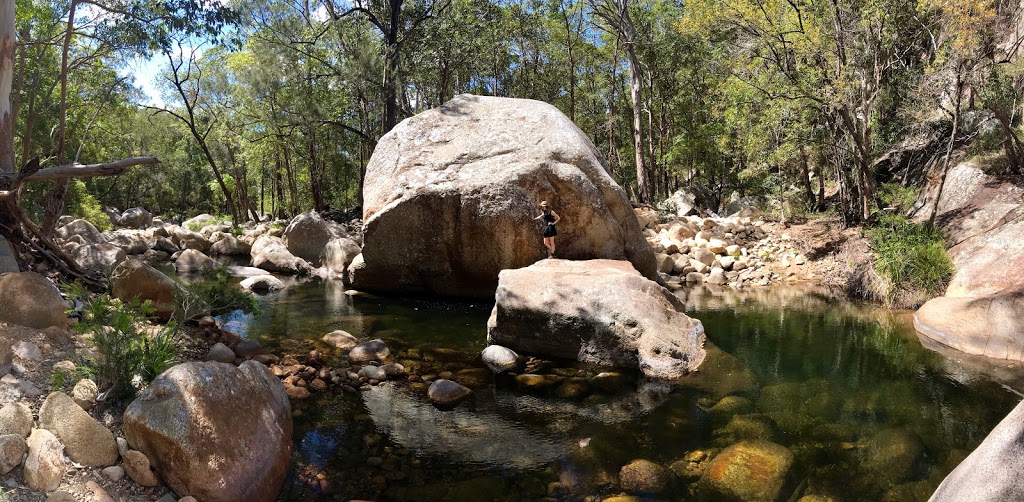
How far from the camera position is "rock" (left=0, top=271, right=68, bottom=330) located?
5348 millimetres

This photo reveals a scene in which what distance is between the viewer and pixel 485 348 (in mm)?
8953

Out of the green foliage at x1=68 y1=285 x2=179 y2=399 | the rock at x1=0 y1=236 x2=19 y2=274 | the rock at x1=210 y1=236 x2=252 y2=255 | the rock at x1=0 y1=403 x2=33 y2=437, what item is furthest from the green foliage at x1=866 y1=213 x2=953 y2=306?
the rock at x1=210 y1=236 x2=252 y2=255

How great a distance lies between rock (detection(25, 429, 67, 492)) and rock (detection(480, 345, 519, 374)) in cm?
509

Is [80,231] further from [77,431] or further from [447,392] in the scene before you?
[77,431]

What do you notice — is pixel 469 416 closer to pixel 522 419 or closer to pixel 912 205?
pixel 522 419

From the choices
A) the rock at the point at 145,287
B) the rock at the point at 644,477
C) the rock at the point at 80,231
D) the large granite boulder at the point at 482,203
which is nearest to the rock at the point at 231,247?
the rock at the point at 80,231

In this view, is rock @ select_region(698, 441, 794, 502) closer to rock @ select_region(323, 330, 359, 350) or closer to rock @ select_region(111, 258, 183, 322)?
rock @ select_region(323, 330, 359, 350)

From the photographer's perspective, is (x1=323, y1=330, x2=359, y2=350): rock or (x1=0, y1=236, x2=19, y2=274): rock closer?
(x1=0, y1=236, x2=19, y2=274): rock

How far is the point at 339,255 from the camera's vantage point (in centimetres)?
1706

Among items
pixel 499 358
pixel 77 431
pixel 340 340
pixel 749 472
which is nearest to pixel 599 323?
pixel 499 358

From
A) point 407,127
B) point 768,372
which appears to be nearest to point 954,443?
point 768,372

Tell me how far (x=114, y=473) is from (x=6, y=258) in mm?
4147

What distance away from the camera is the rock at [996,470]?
8.83 ft

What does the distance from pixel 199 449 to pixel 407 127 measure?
10613 mm
